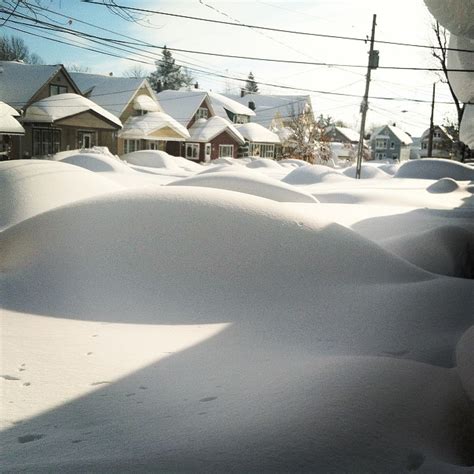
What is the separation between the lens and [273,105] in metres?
48.1

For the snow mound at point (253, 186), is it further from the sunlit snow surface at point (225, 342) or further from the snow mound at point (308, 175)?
the snow mound at point (308, 175)

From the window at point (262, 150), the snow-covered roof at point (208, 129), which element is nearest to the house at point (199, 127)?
the snow-covered roof at point (208, 129)

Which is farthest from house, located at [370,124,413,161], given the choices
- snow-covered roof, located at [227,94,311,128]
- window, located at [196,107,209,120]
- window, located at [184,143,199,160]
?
window, located at [184,143,199,160]

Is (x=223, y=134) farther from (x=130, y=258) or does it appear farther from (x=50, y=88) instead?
(x=130, y=258)

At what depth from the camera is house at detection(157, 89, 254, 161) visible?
33812mm

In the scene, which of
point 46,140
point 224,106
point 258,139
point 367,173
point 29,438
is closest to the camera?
point 29,438

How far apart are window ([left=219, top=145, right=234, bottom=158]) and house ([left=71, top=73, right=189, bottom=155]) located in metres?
5.91

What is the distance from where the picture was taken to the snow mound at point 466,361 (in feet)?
10.3

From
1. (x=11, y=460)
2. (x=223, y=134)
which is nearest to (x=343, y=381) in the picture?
(x=11, y=460)

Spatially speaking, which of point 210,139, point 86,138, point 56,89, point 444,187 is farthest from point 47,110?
point 444,187

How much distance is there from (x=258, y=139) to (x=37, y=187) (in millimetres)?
33395

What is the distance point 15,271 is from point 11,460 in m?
2.79

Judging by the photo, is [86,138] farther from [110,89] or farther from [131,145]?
[110,89]

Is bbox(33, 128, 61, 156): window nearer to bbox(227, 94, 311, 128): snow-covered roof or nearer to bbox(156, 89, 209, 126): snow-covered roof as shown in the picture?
bbox(156, 89, 209, 126): snow-covered roof
